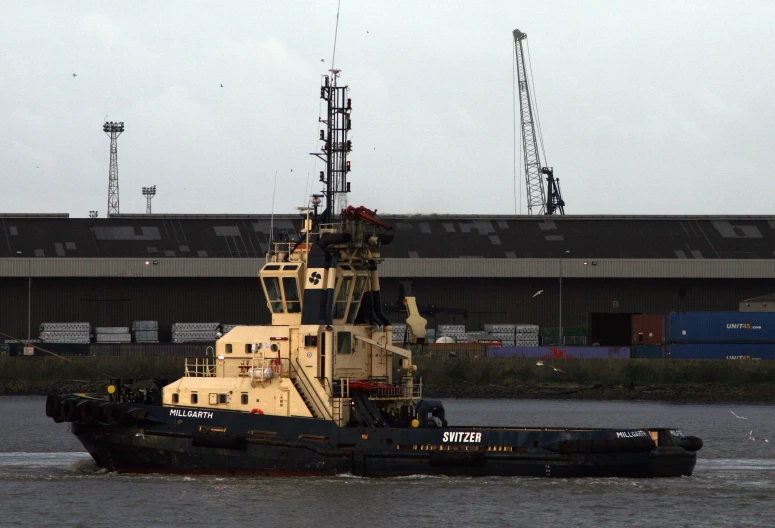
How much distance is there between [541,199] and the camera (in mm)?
94875

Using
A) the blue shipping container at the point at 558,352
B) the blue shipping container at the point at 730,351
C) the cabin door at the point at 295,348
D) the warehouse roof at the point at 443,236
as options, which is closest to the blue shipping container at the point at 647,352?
the blue shipping container at the point at 558,352

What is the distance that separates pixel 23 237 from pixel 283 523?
1808 inches

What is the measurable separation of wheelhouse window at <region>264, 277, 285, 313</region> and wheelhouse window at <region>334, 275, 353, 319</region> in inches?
45.7

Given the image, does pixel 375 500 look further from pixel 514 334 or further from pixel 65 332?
pixel 65 332

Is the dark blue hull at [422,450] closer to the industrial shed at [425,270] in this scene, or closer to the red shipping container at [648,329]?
the red shipping container at [648,329]

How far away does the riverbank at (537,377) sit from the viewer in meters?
55.3

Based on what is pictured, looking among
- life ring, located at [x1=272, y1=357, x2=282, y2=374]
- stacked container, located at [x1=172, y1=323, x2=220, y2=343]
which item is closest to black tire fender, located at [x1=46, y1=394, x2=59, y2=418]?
life ring, located at [x1=272, y1=357, x2=282, y2=374]

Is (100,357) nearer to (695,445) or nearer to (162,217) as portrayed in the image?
(162,217)

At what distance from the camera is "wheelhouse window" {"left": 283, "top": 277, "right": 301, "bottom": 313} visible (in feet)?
85.9

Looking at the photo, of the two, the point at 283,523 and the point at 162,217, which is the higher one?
the point at 162,217

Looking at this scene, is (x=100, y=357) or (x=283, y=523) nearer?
(x=283, y=523)

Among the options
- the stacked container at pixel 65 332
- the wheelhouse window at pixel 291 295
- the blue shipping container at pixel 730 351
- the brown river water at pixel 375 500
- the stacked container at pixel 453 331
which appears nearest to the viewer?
the brown river water at pixel 375 500

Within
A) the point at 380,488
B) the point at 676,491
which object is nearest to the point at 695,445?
the point at 676,491

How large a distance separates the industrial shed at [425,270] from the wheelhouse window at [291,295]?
113 ft
